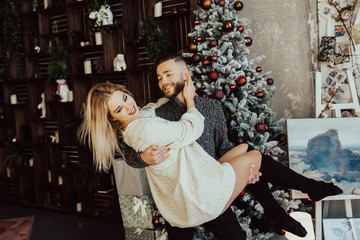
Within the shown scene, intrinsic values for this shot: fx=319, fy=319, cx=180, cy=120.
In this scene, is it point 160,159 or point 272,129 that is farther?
point 272,129

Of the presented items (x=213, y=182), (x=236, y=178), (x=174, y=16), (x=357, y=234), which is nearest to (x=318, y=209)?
(x=357, y=234)

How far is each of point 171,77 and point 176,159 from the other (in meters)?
0.63

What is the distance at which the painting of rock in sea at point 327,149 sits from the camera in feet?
8.26

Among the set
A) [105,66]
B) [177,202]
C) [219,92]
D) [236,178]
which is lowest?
[177,202]

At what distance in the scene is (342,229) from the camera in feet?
8.25

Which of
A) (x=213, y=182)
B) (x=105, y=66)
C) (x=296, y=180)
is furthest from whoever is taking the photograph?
(x=105, y=66)

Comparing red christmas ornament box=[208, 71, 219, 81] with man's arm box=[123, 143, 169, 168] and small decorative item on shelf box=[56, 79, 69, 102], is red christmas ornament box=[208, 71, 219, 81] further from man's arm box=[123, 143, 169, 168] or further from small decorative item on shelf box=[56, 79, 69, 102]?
small decorative item on shelf box=[56, 79, 69, 102]

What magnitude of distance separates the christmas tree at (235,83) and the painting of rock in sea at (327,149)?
13 cm

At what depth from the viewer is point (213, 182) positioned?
5.96ft

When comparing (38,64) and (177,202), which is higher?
(38,64)

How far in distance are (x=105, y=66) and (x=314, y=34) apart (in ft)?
8.22

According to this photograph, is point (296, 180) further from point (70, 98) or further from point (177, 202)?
point (70, 98)

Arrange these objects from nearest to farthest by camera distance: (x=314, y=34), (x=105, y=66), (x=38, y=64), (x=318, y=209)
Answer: (x=318, y=209) < (x=314, y=34) < (x=105, y=66) < (x=38, y=64)

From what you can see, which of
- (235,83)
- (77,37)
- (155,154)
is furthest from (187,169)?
(77,37)
